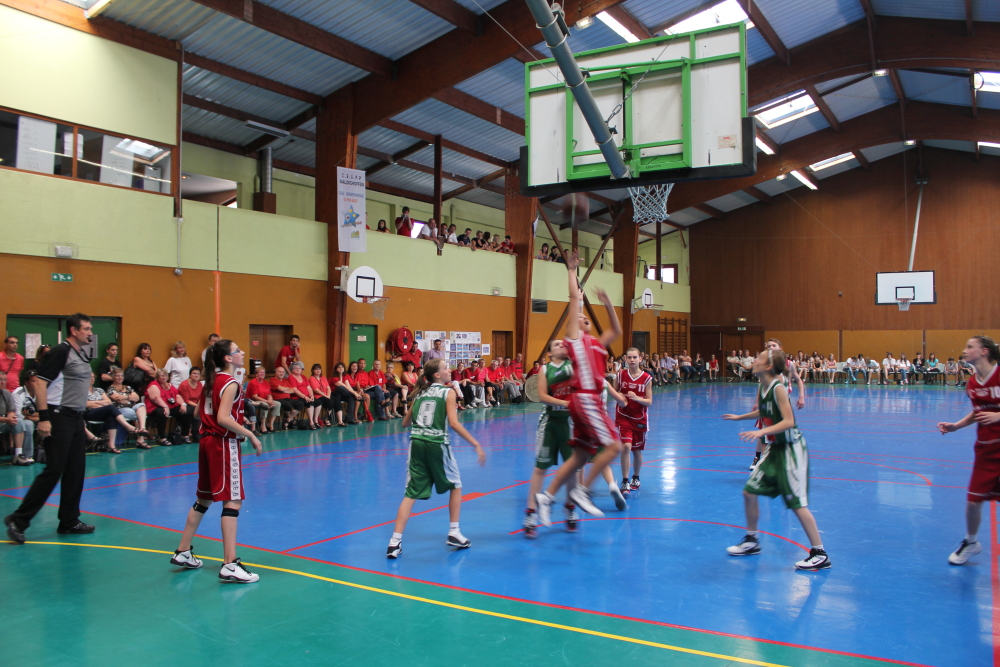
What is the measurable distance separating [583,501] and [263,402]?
29.8 feet

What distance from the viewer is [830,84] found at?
2156 centimetres

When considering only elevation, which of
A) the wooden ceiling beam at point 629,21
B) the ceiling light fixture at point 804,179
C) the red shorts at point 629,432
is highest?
the wooden ceiling beam at point 629,21

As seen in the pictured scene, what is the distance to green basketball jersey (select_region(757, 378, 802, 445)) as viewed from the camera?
4.98 metres

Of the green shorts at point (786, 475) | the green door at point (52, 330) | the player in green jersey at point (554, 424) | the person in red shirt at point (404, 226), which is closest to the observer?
the green shorts at point (786, 475)

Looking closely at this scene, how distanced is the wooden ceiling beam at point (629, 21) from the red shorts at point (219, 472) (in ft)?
44.3

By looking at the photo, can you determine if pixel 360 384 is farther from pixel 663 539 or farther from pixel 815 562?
pixel 815 562

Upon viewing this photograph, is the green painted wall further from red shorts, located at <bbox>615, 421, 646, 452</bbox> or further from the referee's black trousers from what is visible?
red shorts, located at <bbox>615, 421, 646, 452</bbox>

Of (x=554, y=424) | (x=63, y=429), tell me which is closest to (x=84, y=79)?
(x=63, y=429)

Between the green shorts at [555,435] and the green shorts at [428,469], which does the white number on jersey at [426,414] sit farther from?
the green shorts at [555,435]

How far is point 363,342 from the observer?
55.7ft

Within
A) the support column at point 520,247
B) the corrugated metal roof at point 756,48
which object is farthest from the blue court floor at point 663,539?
the corrugated metal roof at point 756,48

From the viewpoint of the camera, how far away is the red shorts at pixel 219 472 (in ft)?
15.3

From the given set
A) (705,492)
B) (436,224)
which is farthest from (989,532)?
(436,224)

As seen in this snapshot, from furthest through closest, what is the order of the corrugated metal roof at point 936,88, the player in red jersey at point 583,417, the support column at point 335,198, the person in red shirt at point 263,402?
the corrugated metal roof at point 936,88
the support column at point 335,198
the person in red shirt at point 263,402
the player in red jersey at point 583,417
